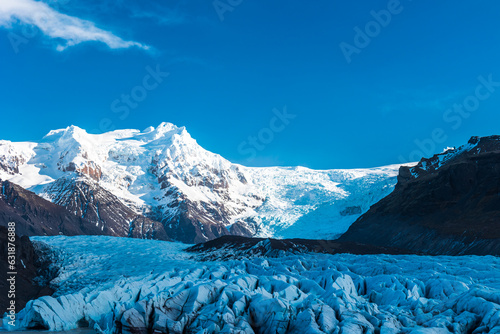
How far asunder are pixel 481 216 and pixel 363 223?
53081 mm

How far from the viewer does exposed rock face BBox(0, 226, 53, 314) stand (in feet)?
219

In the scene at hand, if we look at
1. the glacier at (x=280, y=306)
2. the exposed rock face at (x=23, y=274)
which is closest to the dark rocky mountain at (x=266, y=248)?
the glacier at (x=280, y=306)

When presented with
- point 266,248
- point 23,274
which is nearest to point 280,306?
point 266,248

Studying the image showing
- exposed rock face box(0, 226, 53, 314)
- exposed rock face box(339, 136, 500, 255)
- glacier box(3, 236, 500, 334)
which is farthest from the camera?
exposed rock face box(339, 136, 500, 255)

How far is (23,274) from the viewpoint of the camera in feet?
254

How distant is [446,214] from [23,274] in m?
107

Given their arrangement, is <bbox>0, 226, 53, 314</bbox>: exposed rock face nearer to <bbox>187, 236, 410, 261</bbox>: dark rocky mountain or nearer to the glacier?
the glacier

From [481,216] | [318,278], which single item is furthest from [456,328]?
[481,216]

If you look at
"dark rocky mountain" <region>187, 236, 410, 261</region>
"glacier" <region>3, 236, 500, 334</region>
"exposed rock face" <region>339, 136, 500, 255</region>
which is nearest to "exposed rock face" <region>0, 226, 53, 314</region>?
"glacier" <region>3, 236, 500, 334</region>

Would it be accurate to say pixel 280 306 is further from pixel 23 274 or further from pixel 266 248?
pixel 23 274

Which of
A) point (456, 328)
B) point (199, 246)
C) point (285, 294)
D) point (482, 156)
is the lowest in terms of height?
point (456, 328)

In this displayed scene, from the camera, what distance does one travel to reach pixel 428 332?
37.6 metres

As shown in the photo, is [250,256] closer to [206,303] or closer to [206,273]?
[206,273]

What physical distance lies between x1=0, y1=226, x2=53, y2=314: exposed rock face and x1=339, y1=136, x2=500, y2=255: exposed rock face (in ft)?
277
